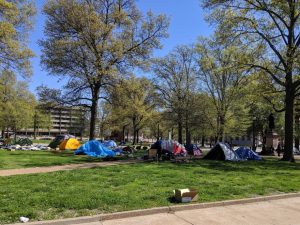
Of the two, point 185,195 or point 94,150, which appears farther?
point 94,150

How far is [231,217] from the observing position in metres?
8.60

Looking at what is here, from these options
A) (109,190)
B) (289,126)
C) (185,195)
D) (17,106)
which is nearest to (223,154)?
(289,126)

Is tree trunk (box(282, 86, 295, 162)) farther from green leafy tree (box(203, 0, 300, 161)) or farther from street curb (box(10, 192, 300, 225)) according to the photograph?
street curb (box(10, 192, 300, 225))

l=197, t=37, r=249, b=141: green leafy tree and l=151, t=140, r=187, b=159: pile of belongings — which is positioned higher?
A: l=197, t=37, r=249, b=141: green leafy tree

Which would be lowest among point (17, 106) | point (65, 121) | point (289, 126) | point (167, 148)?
point (167, 148)

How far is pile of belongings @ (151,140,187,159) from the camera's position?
75.6 ft

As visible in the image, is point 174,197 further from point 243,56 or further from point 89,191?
point 243,56

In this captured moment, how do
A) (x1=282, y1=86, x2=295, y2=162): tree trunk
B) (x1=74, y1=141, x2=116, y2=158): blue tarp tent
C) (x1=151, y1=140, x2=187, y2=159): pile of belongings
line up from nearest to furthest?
(x1=151, y1=140, x2=187, y2=159): pile of belongings < (x1=282, y1=86, x2=295, y2=162): tree trunk < (x1=74, y1=141, x2=116, y2=158): blue tarp tent

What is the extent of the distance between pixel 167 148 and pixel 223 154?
3.42 metres

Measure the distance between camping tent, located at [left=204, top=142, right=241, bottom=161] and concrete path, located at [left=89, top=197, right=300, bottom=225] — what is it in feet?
44.5

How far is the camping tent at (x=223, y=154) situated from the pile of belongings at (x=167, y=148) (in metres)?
2.38

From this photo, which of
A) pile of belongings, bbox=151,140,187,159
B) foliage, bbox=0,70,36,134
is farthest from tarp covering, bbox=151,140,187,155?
foliage, bbox=0,70,36,134

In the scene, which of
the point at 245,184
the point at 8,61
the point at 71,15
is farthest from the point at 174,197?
the point at 71,15

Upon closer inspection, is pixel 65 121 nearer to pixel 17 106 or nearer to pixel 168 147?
pixel 17 106
